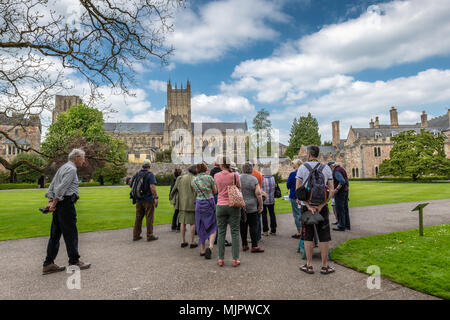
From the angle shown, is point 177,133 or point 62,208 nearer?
point 62,208

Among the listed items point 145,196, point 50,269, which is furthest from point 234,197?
point 50,269

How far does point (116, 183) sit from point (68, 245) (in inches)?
1797

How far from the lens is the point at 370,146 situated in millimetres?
49656

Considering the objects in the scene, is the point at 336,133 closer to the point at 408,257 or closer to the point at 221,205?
the point at 408,257

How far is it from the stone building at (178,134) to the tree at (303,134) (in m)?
36.6

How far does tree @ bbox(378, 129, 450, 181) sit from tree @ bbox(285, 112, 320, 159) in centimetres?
2147

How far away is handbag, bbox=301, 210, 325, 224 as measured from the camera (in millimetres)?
4137

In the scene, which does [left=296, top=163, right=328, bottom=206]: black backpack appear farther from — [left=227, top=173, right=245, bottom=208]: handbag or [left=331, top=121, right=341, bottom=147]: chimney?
[left=331, top=121, right=341, bottom=147]: chimney

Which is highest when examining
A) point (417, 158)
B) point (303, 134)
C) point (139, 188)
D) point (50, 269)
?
point (303, 134)

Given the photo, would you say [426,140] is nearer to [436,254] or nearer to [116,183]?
[436,254]

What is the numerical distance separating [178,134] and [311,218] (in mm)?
91404

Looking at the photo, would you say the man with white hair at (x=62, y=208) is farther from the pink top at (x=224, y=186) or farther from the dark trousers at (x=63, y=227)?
the pink top at (x=224, y=186)

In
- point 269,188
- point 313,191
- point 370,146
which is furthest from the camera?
point 370,146
